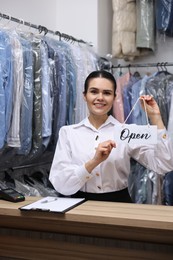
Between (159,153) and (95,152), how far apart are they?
300 millimetres

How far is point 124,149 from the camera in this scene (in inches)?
73.8

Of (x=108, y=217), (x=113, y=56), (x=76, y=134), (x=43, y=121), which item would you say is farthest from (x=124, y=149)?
(x=113, y=56)

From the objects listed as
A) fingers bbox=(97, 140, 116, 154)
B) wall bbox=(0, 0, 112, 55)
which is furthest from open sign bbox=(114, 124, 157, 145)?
wall bbox=(0, 0, 112, 55)

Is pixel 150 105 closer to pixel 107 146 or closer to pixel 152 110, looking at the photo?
pixel 152 110

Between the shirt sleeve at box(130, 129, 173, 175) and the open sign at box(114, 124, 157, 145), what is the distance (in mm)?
167

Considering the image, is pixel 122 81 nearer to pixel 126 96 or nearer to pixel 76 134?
pixel 126 96

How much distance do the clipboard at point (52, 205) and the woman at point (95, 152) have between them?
0.68ft

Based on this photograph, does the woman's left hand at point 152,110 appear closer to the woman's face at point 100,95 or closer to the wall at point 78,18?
the woman's face at point 100,95

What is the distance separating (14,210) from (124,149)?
2.25 feet

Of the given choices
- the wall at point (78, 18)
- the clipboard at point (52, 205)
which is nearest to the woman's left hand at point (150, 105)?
the clipboard at point (52, 205)

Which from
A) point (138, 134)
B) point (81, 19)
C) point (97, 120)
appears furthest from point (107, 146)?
point (81, 19)

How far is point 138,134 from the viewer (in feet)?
5.05

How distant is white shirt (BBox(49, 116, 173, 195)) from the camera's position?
1722 millimetres

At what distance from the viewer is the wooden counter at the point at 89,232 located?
1305 mm
